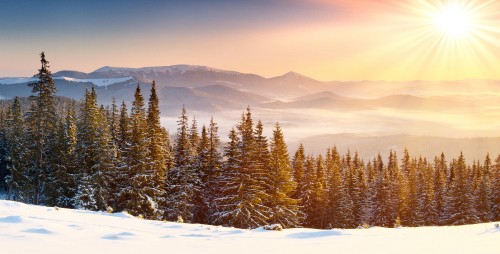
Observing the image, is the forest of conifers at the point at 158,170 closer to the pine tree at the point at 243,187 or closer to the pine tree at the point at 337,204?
the pine tree at the point at 243,187

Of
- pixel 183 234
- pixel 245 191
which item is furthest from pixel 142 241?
pixel 245 191

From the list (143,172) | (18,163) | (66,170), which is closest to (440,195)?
(143,172)

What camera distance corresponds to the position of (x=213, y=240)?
9.63 metres

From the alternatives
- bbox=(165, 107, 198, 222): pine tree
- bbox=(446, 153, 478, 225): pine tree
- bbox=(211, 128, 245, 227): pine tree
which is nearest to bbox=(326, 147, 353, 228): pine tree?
bbox=(446, 153, 478, 225): pine tree

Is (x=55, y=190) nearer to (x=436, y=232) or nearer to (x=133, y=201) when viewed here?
(x=133, y=201)

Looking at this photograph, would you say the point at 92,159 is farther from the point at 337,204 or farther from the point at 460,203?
the point at 460,203

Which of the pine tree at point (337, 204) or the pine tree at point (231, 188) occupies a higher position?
the pine tree at point (231, 188)

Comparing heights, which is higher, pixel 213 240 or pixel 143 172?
pixel 213 240

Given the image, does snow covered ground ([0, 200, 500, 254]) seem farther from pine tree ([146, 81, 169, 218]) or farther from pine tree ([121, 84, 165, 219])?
pine tree ([146, 81, 169, 218])

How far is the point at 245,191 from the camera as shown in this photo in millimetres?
38688

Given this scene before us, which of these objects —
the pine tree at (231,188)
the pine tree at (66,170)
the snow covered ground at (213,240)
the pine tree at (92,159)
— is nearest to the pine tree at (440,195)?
the pine tree at (231,188)

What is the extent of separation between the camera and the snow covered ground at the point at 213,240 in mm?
8219

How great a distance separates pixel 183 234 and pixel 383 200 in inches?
2691

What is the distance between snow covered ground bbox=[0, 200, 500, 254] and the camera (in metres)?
8.22
